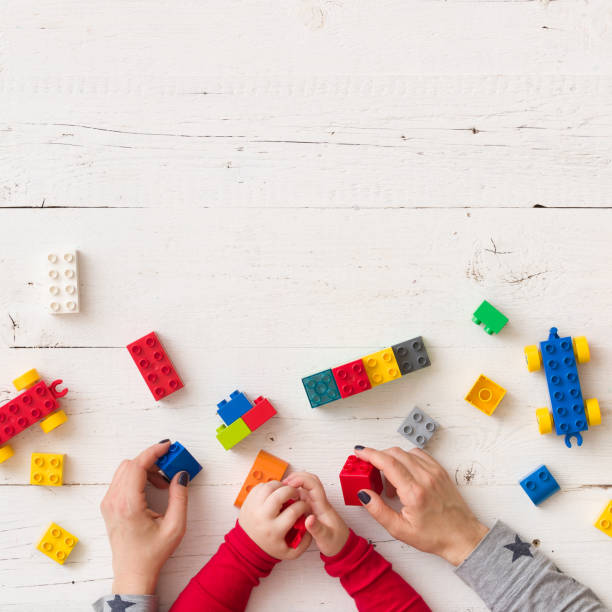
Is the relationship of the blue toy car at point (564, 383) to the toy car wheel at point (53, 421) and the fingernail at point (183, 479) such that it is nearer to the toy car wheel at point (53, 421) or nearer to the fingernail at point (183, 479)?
the fingernail at point (183, 479)

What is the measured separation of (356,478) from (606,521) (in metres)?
0.39

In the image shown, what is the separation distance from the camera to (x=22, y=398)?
0.99 metres

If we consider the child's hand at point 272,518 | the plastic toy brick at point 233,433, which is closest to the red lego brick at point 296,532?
the child's hand at point 272,518

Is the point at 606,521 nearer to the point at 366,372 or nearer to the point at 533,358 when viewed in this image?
the point at 533,358

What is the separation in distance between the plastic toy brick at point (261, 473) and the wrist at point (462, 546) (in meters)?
0.27

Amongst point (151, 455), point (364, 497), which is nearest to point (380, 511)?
point (364, 497)

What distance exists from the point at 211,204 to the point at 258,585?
22.6 inches

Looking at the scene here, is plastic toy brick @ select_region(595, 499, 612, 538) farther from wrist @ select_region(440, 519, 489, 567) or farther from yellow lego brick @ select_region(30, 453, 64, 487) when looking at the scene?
yellow lego brick @ select_region(30, 453, 64, 487)

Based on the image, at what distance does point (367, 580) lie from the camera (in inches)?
38.1

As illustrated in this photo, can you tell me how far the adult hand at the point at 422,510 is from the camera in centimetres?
96

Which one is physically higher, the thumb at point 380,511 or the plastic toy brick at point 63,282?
the plastic toy brick at point 63,282

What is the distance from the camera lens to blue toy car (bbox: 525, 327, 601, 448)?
0.99 meters

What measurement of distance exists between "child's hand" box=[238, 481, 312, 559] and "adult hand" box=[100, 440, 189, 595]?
0.34ft

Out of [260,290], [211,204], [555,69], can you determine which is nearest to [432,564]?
[260,290]
